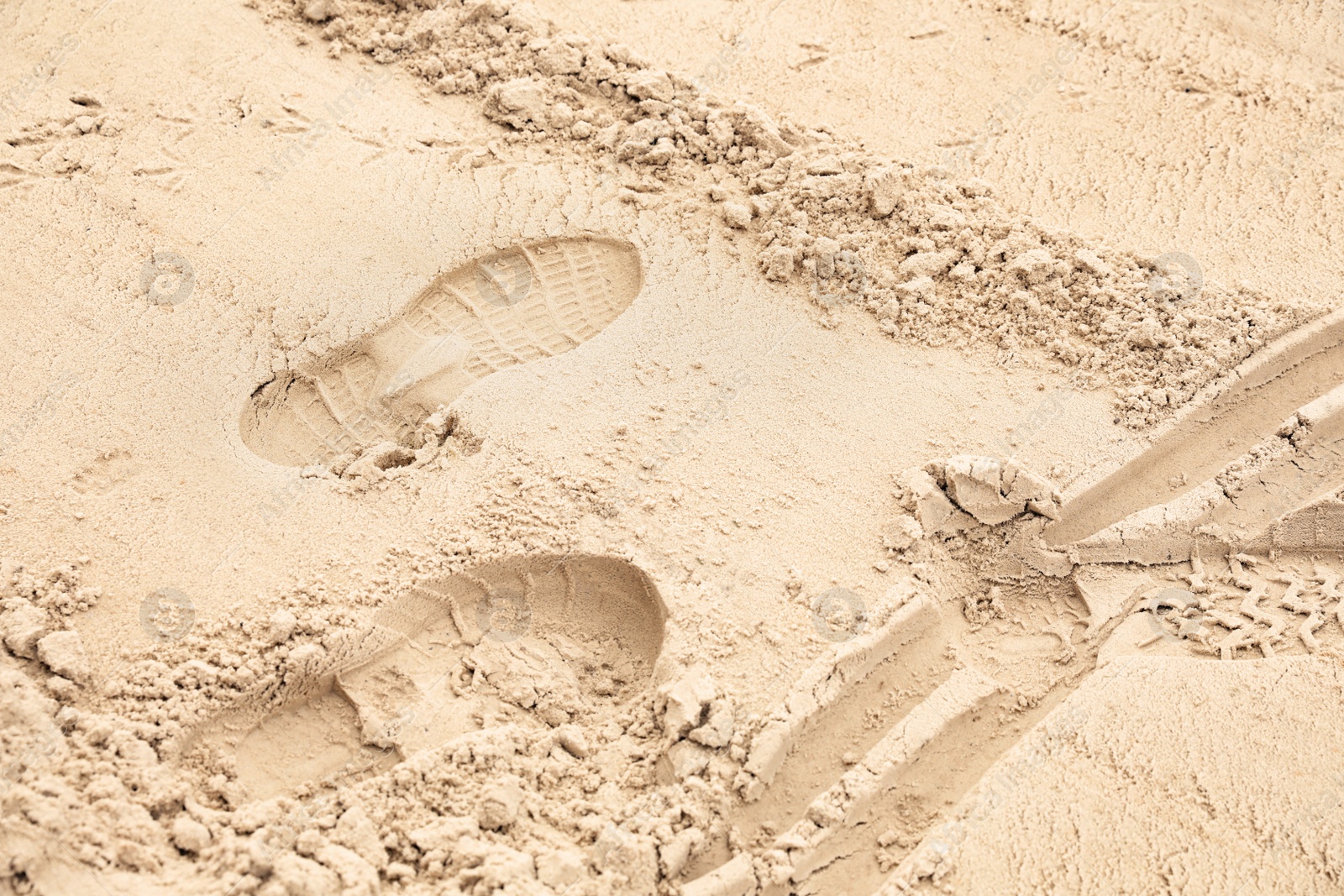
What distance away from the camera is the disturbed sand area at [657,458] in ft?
7.87

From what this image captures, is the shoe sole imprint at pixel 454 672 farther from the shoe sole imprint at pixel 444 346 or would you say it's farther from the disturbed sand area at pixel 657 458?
the shoe sole imprint at pixel 444 346

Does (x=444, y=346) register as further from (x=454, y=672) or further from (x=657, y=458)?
(x=454, y=672)

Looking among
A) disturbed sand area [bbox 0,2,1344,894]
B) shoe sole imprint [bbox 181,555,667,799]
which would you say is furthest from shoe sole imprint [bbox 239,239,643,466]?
shoe sole imprint [bbox 181,555,667,799]

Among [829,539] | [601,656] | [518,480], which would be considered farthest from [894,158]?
[601,656]

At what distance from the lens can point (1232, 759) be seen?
249 cm

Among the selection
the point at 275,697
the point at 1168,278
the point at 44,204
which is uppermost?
the point at 1168,278

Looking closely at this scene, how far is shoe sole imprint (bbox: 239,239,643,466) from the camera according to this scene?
10.8 ft

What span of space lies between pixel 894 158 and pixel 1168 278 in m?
1.07

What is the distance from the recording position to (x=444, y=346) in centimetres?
341

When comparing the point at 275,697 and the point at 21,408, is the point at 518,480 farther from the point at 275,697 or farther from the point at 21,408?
the point at 21,408

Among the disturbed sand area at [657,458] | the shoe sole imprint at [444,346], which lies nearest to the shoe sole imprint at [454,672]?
the disturbed sand area at [657,458]

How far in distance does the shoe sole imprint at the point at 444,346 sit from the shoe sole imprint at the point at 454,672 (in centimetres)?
73

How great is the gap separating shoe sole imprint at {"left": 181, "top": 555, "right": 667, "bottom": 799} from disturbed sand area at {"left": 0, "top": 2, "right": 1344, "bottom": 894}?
0.01m

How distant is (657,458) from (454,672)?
863mm
